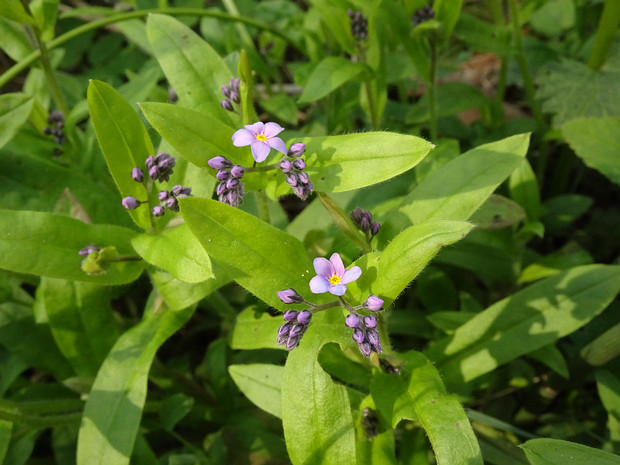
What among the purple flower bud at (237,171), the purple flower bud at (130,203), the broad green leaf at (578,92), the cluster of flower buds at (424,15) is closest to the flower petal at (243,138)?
the purple flower bud at (237,171)

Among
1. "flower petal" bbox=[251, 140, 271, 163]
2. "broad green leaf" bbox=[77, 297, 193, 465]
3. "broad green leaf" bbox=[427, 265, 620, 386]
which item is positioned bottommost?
"broad green leaf" bbox=[77, 297, 193, 465]

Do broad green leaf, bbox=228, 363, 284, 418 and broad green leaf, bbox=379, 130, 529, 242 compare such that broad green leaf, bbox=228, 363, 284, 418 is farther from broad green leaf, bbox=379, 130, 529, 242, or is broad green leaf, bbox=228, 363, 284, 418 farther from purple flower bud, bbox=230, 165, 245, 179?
A: purple flower bud, bbox=230, 165, 245, 179

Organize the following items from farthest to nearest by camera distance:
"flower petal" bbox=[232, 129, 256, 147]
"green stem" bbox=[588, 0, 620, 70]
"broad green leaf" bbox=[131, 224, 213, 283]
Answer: "green stem" bbox=[588, 0, 620, 70] → "broad green leaf" bbox=[131, 224, 213, 283] → "flower petal" bbox=[232, 129, 256, 147]

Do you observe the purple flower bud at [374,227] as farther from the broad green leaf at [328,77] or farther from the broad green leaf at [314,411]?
the broad green leaf at [328,77]

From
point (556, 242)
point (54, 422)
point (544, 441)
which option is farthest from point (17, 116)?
point (556, 242)

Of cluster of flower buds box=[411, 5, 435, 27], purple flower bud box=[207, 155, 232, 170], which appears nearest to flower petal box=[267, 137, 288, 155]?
purple flower bud box=[207, 155, 232, 170]

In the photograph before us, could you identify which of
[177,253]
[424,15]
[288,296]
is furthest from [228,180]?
[424,15]

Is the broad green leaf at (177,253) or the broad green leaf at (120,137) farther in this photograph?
the broad green leaf at (120,137)
